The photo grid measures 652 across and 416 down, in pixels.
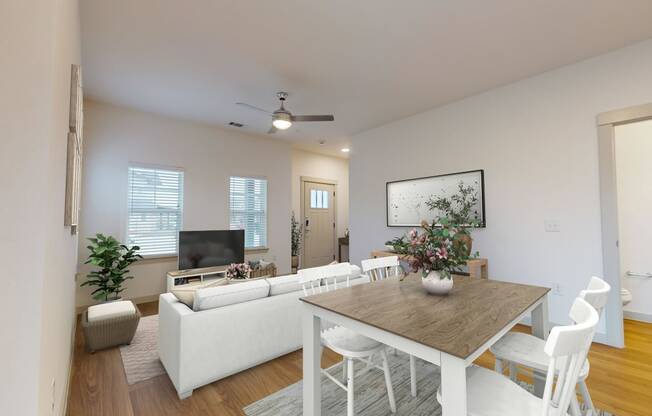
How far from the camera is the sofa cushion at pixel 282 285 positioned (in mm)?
2414

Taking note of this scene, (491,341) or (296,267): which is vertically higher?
(491,341)

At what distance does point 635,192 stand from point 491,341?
3853mm

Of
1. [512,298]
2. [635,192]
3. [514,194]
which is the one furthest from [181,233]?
[635,192]

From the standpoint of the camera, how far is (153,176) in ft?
14.5

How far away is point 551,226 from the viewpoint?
310 cm

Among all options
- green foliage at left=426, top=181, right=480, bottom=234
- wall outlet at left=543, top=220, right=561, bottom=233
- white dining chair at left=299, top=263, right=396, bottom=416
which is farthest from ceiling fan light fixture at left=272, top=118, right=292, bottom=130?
wall outlet at left=543, top=220, right=561, bottom=233

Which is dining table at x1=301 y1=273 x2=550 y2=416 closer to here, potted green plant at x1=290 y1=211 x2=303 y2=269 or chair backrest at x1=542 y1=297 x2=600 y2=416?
chair backrest at x1=542 y1=297 x2=600 y2=416

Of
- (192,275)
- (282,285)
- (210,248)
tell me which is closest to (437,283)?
(282,285)

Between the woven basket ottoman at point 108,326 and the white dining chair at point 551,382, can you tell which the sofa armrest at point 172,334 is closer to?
the woven basket ottoman at point 108,326

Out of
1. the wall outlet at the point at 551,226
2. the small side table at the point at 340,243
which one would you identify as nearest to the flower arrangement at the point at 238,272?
the small side table at the point at 340,243

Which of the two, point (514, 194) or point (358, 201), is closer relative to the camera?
point (514, 194)

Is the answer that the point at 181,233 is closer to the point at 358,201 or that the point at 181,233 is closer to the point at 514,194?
the point at 358,201

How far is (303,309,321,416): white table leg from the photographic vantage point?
5.13ft

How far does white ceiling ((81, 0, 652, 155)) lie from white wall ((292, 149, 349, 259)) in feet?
8.55
